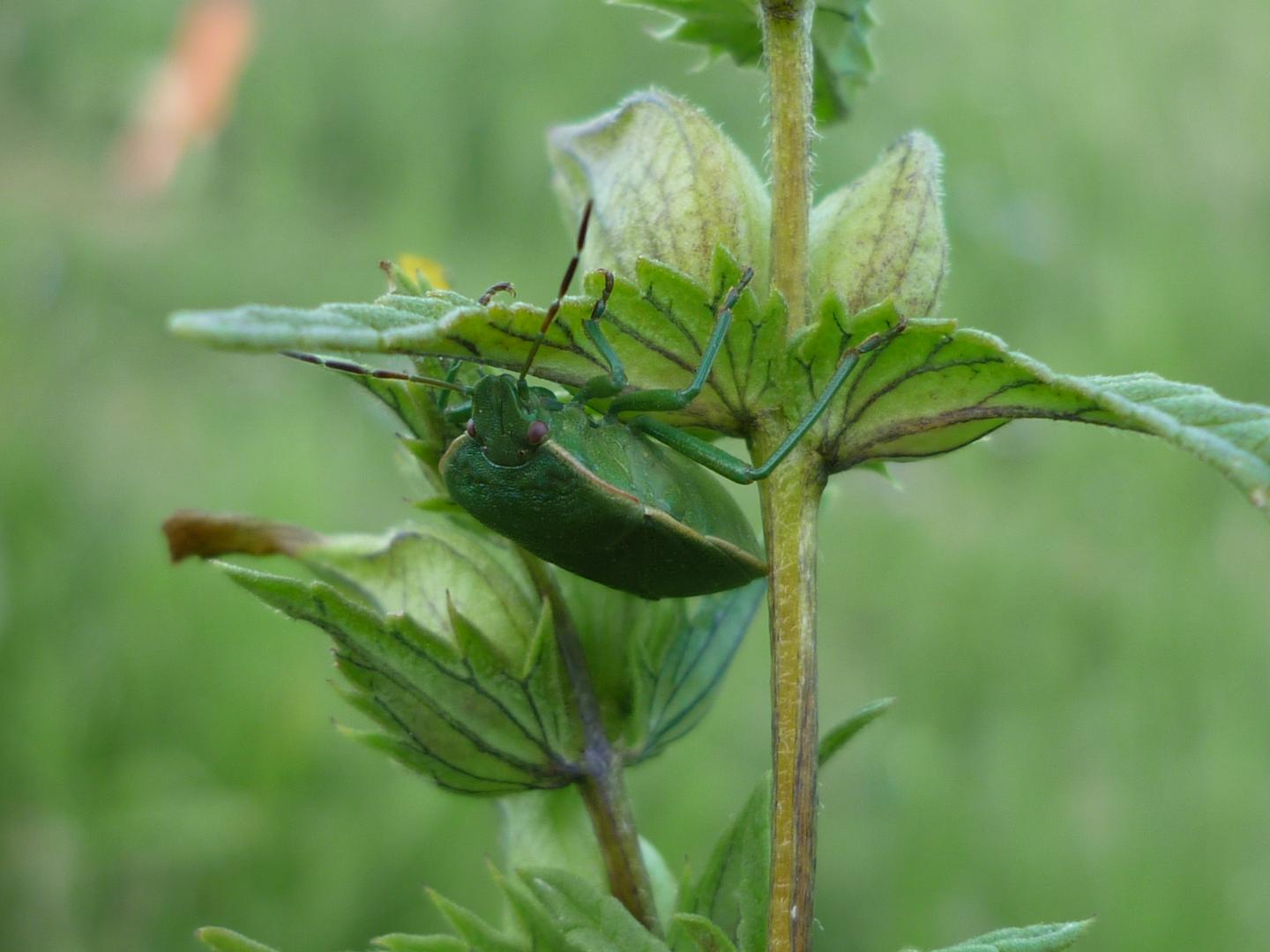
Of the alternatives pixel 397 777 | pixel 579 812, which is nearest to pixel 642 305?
pixel 579 812

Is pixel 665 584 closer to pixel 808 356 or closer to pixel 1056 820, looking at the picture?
pixel 808 356

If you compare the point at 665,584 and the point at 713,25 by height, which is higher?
the point at 713,25

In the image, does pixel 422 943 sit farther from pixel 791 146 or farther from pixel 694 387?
pixel 791 146

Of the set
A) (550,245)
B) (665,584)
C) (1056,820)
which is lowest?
(1056,820)

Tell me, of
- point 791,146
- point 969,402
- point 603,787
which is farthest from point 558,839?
point 791,146

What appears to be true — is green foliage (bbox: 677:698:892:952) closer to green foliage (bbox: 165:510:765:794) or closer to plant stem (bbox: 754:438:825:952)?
plant stem (bbox: 754:438:825:952)

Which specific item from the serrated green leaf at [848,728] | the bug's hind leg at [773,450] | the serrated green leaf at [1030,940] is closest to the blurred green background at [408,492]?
the bug's hind leg at [773,450]

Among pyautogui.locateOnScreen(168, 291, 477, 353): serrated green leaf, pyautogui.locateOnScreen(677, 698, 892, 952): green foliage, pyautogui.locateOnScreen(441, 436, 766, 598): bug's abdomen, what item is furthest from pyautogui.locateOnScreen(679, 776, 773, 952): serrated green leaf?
pyautogui.locateOnScreen(168, 291, 477, 353): serrated green leaf
